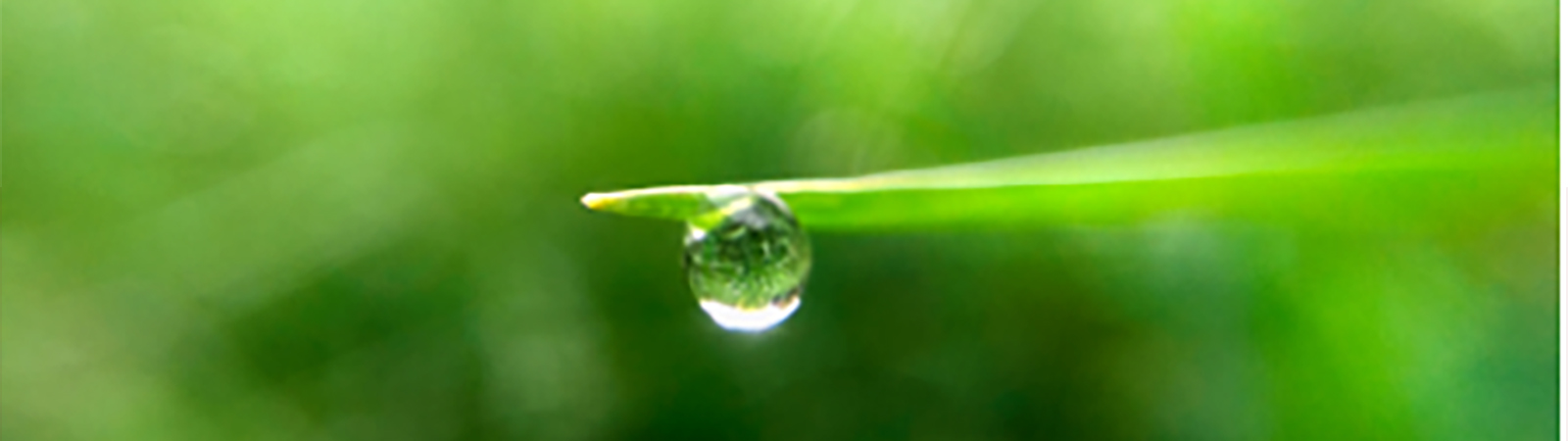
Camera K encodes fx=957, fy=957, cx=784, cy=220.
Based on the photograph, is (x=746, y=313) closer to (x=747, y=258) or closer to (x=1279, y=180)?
(x=747, y=258)

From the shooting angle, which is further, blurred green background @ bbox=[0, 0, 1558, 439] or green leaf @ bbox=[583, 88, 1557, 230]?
blurred green background @ bbox=[0, 0, 1558, 439]

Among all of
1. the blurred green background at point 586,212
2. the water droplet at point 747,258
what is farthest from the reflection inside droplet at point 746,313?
the blurred green background at point 586,212

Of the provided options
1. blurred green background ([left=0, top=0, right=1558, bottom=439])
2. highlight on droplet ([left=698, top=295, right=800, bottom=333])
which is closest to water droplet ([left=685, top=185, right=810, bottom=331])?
highlight on droplet ([left=698, top=295, right=800, bottom=333])

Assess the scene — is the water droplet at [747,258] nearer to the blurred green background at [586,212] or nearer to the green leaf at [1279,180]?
the green leaf at [1279,180]

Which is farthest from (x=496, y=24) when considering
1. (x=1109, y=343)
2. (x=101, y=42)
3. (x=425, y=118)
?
(x=1109, y=343)

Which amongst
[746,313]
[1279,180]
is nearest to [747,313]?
[746,313]

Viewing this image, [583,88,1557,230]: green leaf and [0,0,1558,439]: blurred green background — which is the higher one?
[0,0,1558,439]: blurred green background

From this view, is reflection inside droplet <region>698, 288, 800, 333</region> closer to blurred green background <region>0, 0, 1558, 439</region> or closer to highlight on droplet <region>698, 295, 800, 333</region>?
highlight on droplet <region>698, 295, 800, 333</region>
